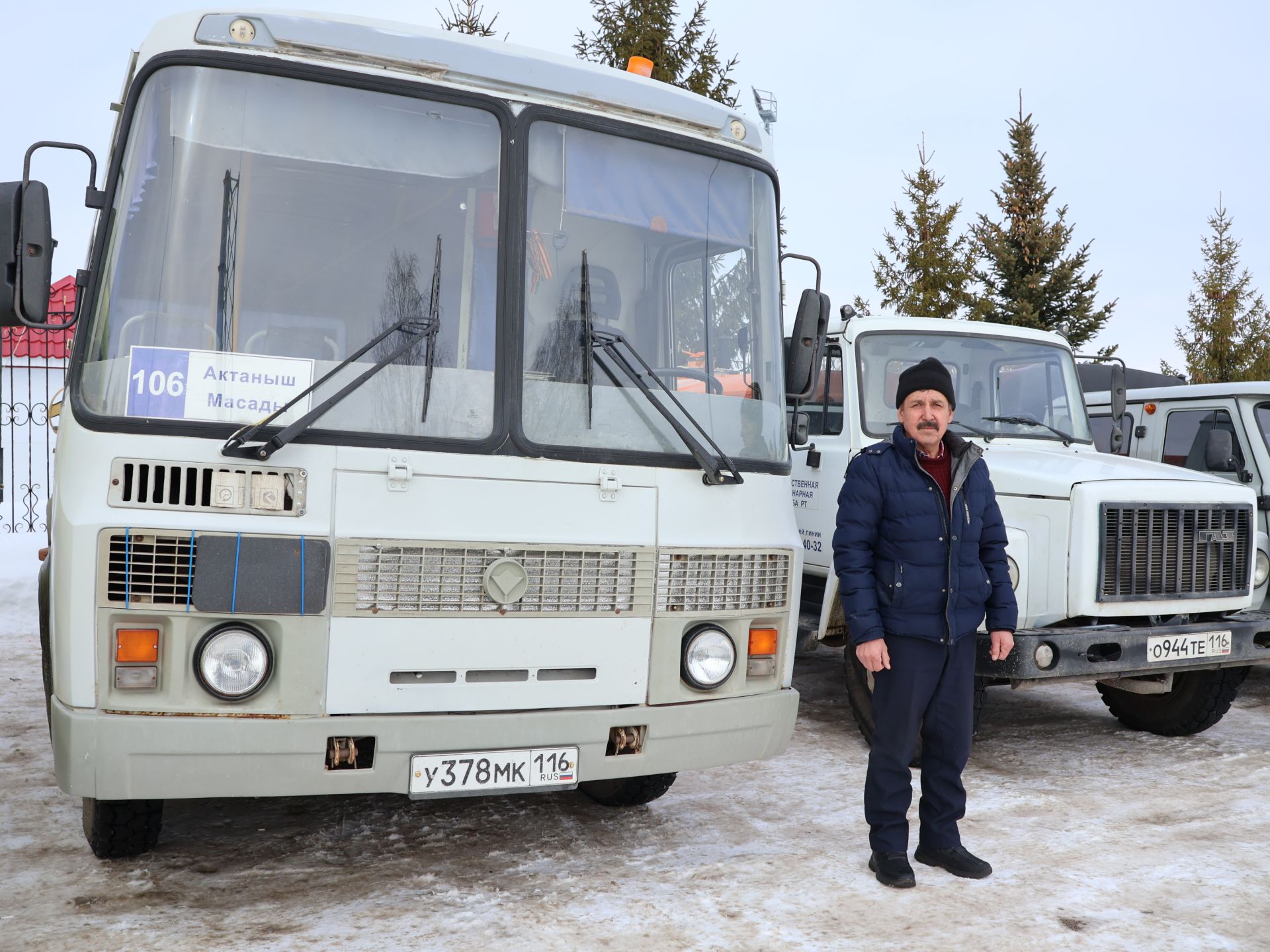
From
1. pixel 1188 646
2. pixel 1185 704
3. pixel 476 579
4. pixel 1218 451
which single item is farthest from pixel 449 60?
pixel 1218 451

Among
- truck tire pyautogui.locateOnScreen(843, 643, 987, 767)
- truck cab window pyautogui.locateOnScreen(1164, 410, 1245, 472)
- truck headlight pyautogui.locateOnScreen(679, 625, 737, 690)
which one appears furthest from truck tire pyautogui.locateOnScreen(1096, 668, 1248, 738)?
truck headlight pyautogui.locateOnScreen(679, 625, 737, 690)

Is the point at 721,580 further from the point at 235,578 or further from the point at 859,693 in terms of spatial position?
the point at 859,693

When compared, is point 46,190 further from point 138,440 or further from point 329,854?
point 329,854

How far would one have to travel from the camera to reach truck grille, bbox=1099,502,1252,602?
19.3 ft

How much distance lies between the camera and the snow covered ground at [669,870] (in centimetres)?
366

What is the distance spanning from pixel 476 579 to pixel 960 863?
2.12 metres

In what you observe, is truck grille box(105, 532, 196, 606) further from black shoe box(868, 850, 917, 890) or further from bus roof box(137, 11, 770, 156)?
black shoe box(868, 850, 917, 890)

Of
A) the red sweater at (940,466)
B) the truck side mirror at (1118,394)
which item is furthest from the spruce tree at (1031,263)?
the red sweater at (940,466)

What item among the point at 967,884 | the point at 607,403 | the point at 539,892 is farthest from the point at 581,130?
the point at 967,884

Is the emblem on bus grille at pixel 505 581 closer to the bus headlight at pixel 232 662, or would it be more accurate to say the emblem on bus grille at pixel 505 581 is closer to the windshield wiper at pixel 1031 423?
the bus headlight at pixel 232 662

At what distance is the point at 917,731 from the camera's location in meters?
4.28

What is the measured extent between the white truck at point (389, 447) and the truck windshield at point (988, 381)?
2.68 m

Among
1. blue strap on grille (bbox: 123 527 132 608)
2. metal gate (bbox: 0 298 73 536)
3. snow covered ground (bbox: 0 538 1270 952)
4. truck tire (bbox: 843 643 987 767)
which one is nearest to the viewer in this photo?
blue strap on grille (bbox: 123 527 132 608)

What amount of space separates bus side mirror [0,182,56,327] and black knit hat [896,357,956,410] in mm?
2992
